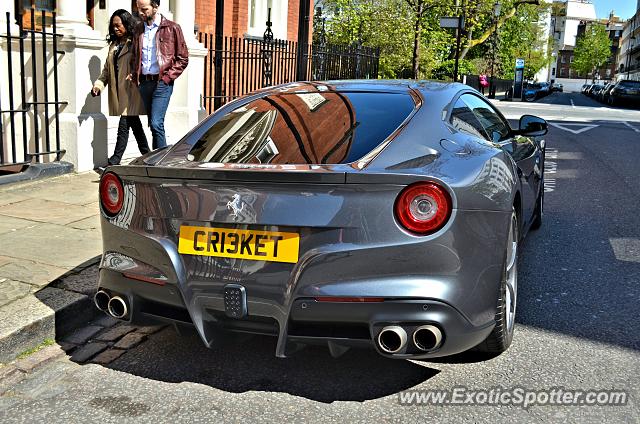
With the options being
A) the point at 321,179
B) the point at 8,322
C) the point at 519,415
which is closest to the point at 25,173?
the point at 8,322

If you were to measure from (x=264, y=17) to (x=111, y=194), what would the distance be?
1529 centimetres

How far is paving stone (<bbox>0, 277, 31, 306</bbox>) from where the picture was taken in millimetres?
4406

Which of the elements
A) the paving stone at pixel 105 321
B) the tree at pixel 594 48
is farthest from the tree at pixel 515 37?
the tree at pixel 594 48

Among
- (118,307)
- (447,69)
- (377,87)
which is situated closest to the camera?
(118,307)

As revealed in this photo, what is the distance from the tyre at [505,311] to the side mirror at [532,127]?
171 cm

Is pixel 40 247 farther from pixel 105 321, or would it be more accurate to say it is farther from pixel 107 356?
pixel 107 356

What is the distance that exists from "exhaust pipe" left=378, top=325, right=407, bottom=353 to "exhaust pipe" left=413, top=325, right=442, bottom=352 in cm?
5

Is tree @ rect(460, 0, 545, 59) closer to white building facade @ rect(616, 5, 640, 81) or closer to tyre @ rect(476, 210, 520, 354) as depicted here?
tyre @ rect(476, 210, 520, 354)

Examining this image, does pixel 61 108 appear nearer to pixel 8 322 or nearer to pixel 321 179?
pixel 8 322

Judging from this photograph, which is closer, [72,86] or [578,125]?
[72,86]

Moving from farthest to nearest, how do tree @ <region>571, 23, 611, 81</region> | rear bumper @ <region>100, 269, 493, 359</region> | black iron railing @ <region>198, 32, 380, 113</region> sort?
tree @ <region>571, 23, 611, 81</region>, black iron railing @ <region>198, 32, 380, 113</region>, rear bumper @ <region>100, 269, 493, 359</region>

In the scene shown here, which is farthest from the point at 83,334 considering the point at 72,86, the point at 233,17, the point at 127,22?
the point at 233,17

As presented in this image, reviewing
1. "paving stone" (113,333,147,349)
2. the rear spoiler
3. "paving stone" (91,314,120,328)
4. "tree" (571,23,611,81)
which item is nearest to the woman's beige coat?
"paving stone" (91,314,120,328)

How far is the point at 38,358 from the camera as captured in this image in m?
3.96
